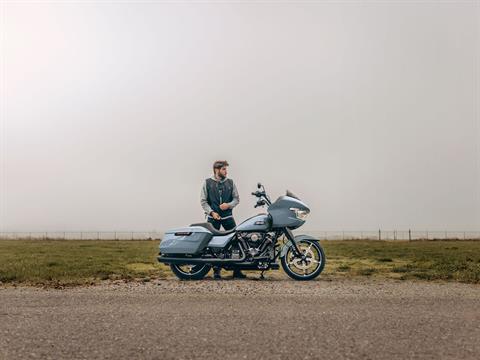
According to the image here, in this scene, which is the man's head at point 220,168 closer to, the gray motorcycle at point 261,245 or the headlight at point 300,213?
the gray motorcycle at point 261,245

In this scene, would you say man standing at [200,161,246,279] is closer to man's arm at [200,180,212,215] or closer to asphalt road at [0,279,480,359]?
man's arm at [200,180,212,215]

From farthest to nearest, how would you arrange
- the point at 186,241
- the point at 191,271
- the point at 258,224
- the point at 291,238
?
the point at 191,271, the point at 186,241, the point at 258,224, the point at 291,238

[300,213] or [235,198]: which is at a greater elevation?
[235,198]

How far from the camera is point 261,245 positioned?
11289 millimetres

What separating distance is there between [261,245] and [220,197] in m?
1.70

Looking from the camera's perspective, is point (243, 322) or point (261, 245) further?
point (261, 245)

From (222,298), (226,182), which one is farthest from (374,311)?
(226,182)

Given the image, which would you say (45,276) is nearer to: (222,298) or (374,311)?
(222,298)

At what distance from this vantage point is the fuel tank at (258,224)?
1127 centimetres

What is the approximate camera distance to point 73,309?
784cm

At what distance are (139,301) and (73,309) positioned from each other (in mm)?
1134

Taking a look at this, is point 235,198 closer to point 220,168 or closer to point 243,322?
point 220,168

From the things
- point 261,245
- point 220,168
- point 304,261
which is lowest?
point 304,261

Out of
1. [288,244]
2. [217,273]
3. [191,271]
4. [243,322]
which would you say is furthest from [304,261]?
[243,322]
